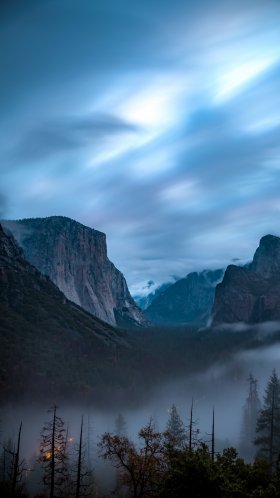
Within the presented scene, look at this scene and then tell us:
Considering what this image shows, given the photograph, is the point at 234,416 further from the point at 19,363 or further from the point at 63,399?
the point at 19,363

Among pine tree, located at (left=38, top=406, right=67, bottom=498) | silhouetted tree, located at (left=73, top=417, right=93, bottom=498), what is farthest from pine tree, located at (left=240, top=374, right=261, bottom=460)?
pine tree, located at (left=38, top=406, right=67, bottom=498)

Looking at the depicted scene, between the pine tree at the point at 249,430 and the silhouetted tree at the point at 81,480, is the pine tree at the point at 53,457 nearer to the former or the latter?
the silhouetted tree at the point at 81,480

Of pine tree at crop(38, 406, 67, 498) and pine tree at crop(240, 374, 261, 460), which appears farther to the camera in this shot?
pine tree at crop(240, 374, 261, 460)

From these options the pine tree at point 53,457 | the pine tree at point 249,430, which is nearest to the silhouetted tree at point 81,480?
the pine tree at point 53,457

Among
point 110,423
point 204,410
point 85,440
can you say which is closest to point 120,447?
point 85,440

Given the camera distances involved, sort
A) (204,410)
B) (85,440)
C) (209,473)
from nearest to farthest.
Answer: (209,473) < (85,440) < (204,410)

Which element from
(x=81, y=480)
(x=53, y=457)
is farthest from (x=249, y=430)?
(x=53, y=457)

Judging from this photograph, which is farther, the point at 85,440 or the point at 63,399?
the point at 63,399

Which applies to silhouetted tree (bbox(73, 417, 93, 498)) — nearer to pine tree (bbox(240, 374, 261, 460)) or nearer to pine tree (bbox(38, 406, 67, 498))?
pine tree (bbox(38, 406, 67, 498))

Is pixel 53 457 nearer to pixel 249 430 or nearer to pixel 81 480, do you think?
pixel 81 480

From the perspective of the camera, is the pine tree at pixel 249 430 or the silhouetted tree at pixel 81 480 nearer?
the silhouetted tree at pixel 81 480

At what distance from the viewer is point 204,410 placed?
174 metres

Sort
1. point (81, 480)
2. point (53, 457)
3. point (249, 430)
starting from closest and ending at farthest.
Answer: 1. point (53, 457)
2. point (81, 480)
3. point (249, 430)

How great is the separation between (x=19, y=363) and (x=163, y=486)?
525 feet
